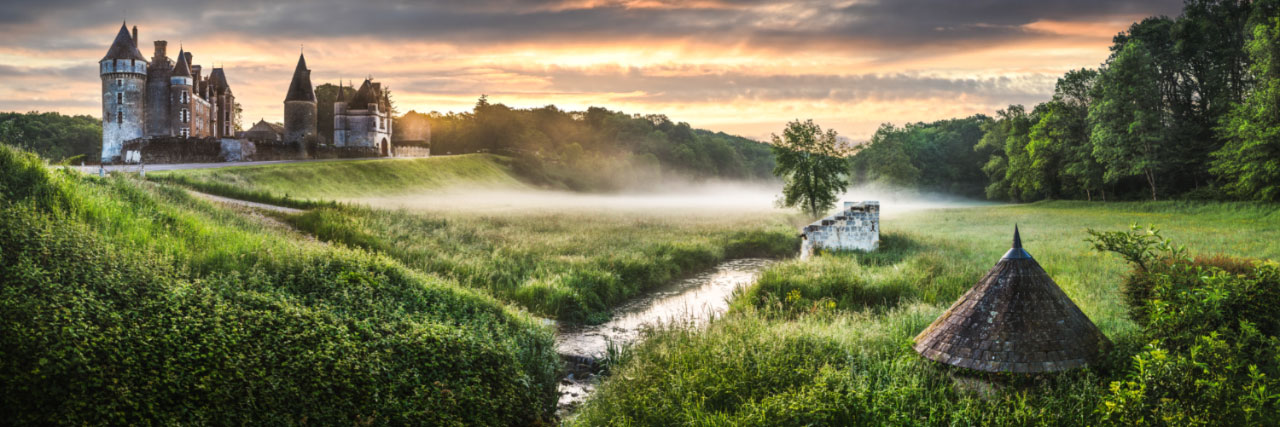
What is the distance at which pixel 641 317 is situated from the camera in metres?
16.3

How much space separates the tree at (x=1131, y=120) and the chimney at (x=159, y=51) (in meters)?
77.6

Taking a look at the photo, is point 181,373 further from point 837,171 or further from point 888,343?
point 837,171

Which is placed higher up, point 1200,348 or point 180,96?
point 180,96

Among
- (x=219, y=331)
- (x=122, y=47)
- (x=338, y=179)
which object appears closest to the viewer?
(x=219, y=331)

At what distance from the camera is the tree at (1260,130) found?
1261 inches

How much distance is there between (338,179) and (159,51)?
29.5m

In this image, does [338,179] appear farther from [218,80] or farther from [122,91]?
[218,80]

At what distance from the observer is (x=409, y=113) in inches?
4021

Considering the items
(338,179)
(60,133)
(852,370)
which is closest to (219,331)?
(852,370)

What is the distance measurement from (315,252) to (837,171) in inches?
1187

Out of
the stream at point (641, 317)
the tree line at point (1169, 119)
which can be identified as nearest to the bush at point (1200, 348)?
the stream at point (641, 317)

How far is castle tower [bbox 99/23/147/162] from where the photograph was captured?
5416cm

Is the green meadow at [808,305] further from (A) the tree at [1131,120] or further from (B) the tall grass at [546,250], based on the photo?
(A) the tree at [1131,120]

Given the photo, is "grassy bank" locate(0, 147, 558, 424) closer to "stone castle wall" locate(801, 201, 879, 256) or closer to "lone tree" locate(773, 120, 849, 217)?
"stone castle wall" locate(801, 201, 879, 256)
